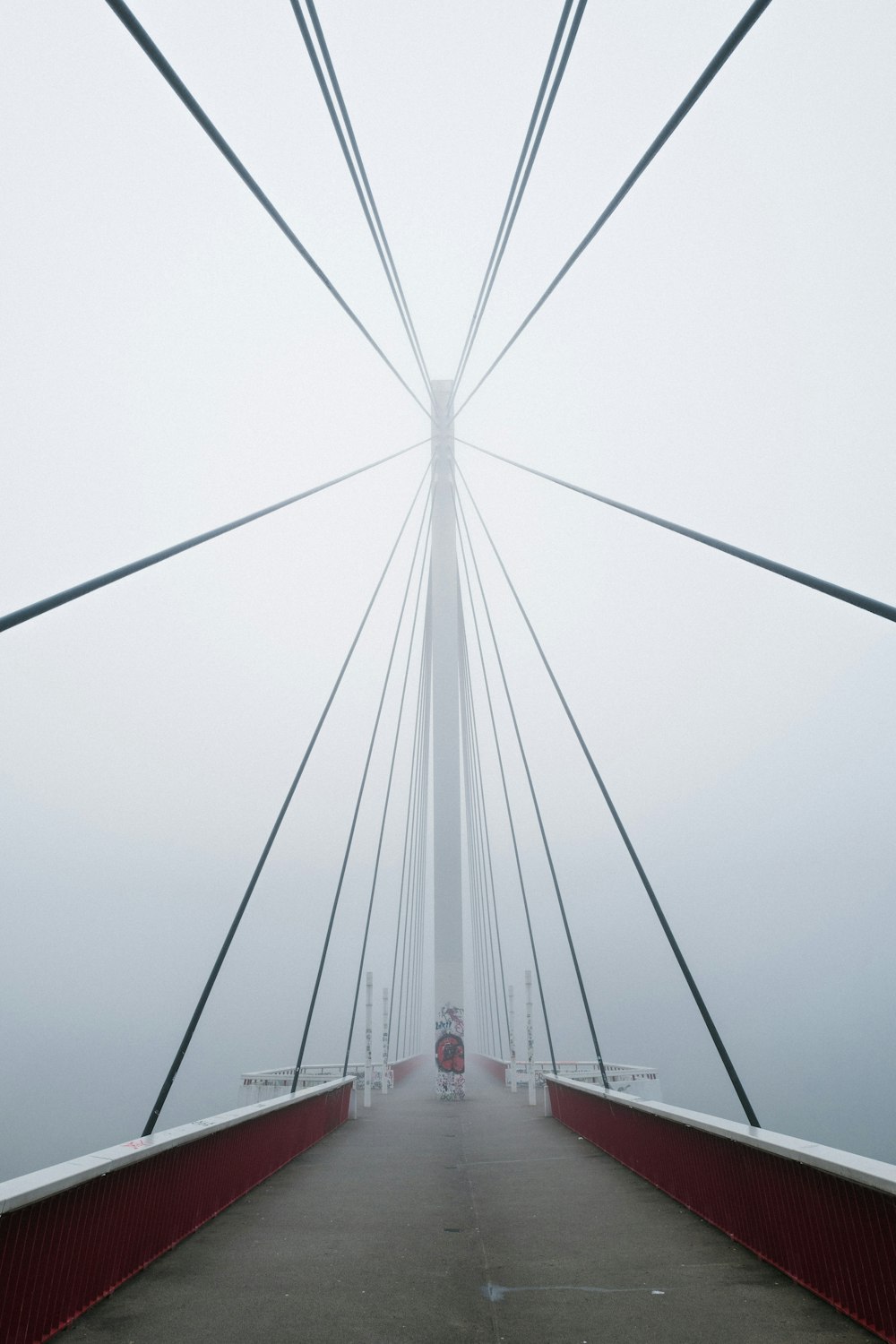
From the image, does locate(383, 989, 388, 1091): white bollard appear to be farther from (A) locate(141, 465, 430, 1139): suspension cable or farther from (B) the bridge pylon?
(A) locate(141, 465, 430, 1139): suspension cable

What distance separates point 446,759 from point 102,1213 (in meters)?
17.6

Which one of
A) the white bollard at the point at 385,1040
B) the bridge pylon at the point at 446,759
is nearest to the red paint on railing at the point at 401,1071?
the white bollard at the point at 385,1040

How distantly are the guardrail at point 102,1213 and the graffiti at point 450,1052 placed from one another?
42.7ft

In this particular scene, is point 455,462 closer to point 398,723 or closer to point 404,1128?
point 398,723

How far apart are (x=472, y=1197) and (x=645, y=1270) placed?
3280 millimetres

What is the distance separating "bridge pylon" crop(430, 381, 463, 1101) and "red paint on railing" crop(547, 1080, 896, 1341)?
13006 millimetres

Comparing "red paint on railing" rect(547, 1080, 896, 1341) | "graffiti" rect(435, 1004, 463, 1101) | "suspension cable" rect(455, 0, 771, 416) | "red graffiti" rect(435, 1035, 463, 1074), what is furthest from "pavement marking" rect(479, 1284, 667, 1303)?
"red graffiti" rect(435, 1035, 463, 1074)

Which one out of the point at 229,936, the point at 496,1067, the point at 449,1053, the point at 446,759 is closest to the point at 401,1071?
the point at 496,1067

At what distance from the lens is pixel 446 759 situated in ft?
74.4

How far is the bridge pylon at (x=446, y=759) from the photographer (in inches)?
845

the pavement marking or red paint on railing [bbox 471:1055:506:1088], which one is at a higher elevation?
red paint on railing [bbox 471:1055:506:1088]

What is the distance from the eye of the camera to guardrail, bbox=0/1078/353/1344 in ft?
14.1

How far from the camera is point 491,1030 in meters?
52.3

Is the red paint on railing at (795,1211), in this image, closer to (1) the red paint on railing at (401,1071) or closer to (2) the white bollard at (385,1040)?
(2) the white bollard at (385,1040)
